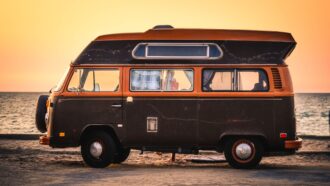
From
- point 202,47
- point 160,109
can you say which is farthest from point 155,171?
point 202,47

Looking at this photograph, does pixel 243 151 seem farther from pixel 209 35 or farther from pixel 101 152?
pixel 101 152

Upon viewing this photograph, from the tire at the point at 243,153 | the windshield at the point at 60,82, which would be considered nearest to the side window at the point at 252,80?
the tire at the point at 243,153

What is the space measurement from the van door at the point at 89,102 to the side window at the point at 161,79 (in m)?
0.36

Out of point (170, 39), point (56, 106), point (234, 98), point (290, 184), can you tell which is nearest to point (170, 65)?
point (170, 39)

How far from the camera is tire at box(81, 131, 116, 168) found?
1518 centimetres

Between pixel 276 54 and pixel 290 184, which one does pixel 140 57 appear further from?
pixel 290 184

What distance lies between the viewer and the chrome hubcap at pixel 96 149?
1524 cm

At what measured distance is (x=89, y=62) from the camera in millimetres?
15094

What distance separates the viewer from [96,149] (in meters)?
15.2

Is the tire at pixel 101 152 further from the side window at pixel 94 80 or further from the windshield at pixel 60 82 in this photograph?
the windshield at pixel 60 82

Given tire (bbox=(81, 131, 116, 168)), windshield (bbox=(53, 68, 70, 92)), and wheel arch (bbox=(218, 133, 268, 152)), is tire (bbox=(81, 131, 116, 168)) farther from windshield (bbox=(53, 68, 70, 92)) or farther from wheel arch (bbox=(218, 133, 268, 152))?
wheel arch (bbox=(218, 133, 268, 152))

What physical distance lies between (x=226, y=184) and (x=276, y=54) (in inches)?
146

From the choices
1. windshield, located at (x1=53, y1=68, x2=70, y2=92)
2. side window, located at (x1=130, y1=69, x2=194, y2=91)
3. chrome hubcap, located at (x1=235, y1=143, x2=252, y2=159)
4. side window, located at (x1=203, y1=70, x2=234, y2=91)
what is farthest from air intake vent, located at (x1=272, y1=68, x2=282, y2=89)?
windshield, located at (x1=53, y1=68, x2=70, y2=92)

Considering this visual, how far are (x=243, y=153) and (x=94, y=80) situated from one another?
353cm
